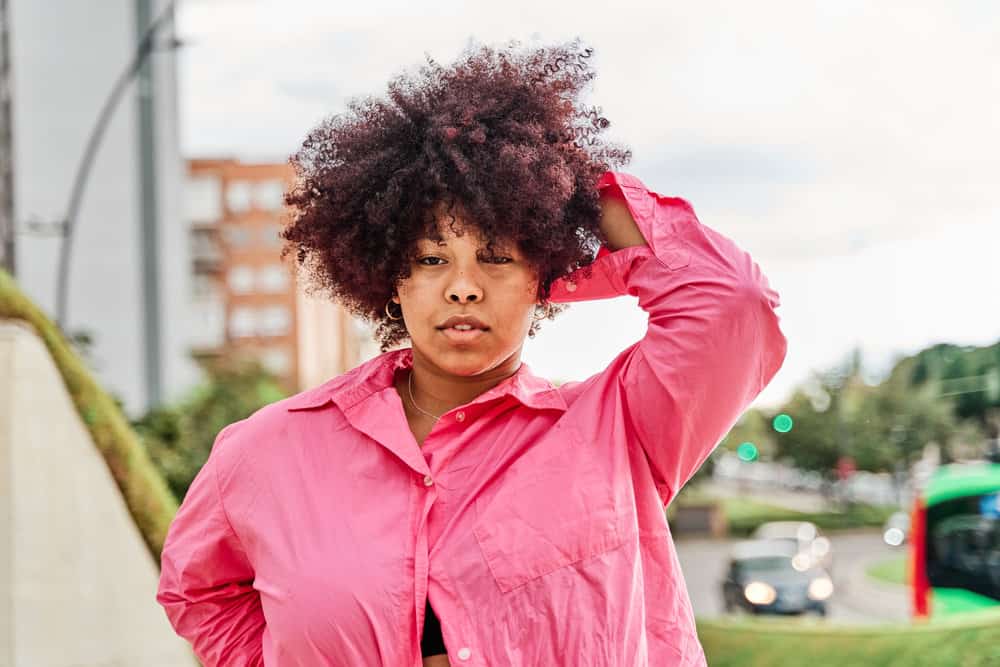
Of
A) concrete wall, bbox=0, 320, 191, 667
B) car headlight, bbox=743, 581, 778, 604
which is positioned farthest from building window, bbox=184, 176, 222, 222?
concrete wall, bbox=0, 320, 191, 667

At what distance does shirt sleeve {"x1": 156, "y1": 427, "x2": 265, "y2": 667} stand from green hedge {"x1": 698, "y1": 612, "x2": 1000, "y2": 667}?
5652mm

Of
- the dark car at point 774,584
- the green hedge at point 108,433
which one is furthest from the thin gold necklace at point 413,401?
the dark car at point 774,584

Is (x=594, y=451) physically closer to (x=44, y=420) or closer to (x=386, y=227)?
(x=386, y=227)

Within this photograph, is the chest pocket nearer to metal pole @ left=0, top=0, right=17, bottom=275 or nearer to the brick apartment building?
metal pole @ left=0, top=0, right=17, bottom=275

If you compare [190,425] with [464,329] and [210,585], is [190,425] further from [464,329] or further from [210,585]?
[464,329]

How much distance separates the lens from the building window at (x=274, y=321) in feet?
177

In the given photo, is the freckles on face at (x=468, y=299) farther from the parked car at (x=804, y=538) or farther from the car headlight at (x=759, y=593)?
the parked car at (x=804, y=538)

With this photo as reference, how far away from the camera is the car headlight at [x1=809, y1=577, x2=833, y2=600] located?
452 inches

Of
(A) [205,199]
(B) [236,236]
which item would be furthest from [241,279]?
(A) [205,199]

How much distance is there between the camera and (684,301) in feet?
6.04

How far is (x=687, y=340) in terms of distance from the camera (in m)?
1.81

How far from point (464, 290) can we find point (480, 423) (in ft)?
0.68

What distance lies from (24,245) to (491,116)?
16010mm

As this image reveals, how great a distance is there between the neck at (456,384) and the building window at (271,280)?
54.2 metres
